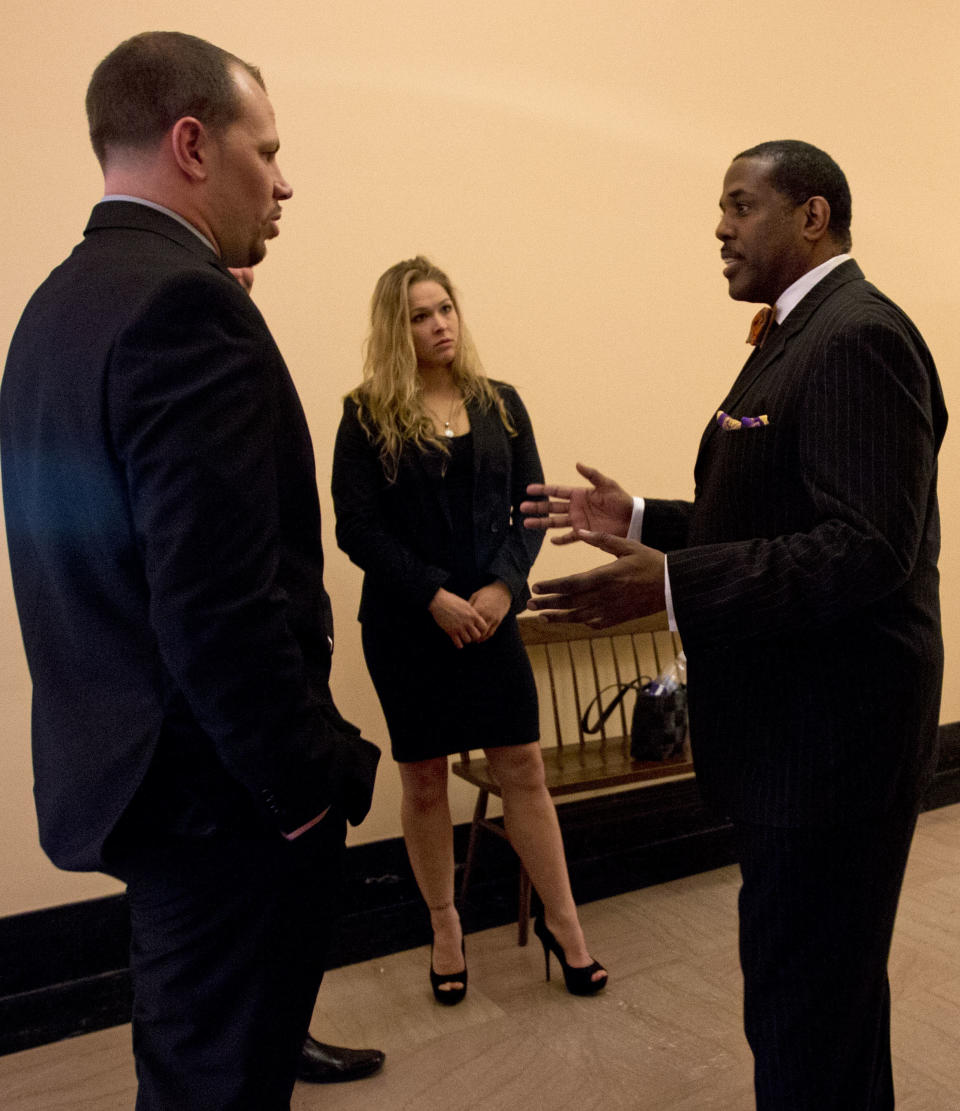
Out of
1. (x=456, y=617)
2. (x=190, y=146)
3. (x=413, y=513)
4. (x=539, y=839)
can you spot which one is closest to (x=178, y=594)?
(x=190, y=146)

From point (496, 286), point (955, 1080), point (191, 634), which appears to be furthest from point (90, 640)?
point (496, 286)

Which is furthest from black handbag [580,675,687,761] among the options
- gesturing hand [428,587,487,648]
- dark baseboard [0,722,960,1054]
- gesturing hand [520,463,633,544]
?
gesturing hand [520,463,633,544]

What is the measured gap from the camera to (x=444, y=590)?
102 inches

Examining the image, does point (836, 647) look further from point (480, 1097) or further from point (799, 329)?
point (480, 1097)

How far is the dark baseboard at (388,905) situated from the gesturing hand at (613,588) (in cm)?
194

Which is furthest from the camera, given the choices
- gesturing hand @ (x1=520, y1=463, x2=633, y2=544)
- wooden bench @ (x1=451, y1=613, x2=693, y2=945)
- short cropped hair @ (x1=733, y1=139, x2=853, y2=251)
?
wooden bench @ (x1=451, y1=613, x2=693, y2=945)

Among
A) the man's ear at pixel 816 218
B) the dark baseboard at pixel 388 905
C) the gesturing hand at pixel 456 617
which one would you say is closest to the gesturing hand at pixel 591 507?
the man's ear at pixel 816 218

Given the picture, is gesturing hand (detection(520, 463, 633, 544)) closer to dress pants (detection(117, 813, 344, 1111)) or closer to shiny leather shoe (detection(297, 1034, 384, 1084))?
dress pants (detection(117, 813, 344, 1111))

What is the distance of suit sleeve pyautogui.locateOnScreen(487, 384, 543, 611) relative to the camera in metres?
2.69

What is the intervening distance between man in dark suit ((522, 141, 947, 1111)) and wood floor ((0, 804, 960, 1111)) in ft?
2.87

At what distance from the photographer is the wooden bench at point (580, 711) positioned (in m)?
2.98

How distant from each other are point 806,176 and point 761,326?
9.1 inches

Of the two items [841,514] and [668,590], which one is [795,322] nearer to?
[841,514]

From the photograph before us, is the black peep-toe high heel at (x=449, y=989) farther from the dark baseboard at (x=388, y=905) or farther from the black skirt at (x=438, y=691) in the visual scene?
the black skirt at (x=438, y=691)
